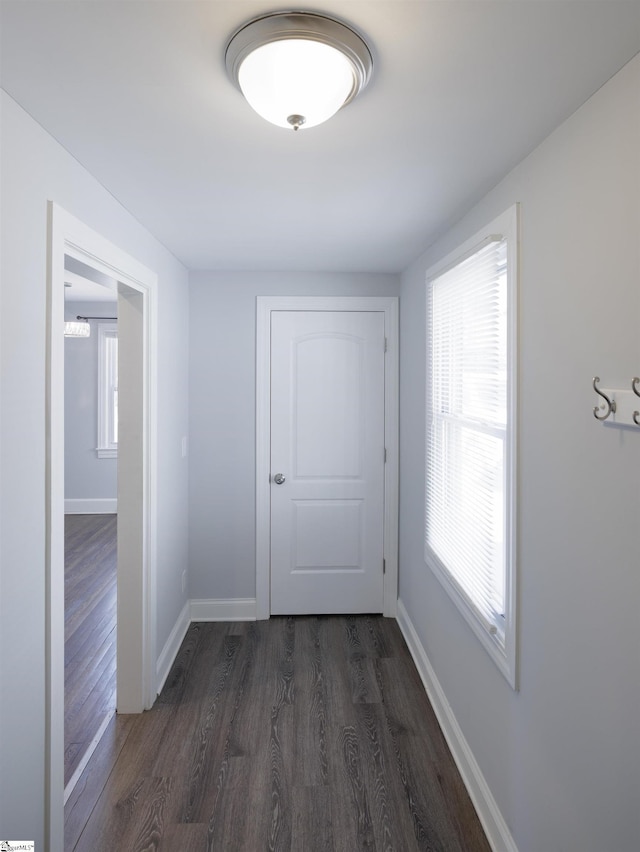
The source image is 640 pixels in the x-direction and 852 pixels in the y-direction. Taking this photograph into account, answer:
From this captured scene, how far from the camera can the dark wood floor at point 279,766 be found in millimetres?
1927

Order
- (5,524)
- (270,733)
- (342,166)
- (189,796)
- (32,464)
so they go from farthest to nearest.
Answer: (270,733) < (189,796) < (342,166) < (32,464) < (5,524)

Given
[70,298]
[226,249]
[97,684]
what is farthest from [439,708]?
[70,298]

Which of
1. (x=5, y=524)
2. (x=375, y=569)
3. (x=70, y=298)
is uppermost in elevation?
(x=70, y=298)

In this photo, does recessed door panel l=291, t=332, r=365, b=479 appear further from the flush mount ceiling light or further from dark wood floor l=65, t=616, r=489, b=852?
the flush mount ceiling light

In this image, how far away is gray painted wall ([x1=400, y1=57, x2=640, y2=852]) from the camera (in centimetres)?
120

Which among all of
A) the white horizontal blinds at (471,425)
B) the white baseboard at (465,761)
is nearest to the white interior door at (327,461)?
the white baseboard at (465,761)

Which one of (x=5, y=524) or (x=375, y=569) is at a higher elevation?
(x=5, y=524)

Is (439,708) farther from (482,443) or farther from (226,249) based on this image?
(226,249)

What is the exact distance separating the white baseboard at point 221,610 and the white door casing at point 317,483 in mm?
86

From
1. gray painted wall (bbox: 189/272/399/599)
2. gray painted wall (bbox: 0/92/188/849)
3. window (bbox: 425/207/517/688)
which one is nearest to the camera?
gray painted wall (bbox: 0/92/188/849)

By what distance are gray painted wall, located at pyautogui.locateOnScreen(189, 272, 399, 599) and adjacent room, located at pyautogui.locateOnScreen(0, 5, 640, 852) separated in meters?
0.02

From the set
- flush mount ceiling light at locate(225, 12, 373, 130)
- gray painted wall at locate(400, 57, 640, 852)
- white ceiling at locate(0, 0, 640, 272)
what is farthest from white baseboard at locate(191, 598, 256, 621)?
flush mount ceiling light at locate(225, 12, 373, 130)

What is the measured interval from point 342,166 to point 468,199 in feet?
1.98

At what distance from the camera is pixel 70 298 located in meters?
6.36
